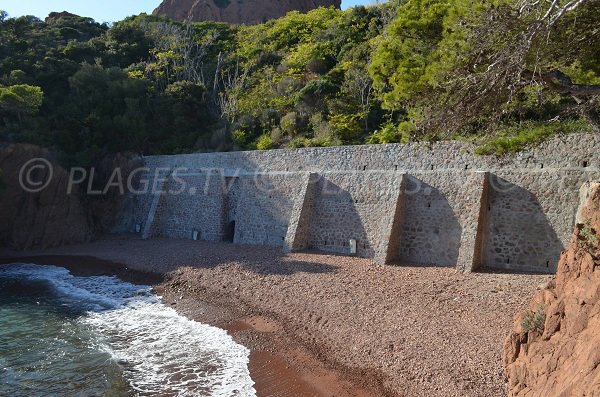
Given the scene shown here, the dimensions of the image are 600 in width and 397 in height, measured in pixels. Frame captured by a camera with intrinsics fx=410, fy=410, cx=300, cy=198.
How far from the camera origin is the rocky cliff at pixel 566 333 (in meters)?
4.06

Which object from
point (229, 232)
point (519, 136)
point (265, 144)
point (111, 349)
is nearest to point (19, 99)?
point (265, 144)

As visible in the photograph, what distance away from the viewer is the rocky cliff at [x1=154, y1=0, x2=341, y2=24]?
5063 cm

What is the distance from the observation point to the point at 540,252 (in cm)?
1098

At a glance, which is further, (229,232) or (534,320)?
(229,232)

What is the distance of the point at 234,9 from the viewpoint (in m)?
52.6

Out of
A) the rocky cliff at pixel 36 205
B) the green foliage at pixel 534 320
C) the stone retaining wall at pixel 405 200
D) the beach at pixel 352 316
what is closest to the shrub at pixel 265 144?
the stone retaining wall at pixel 405 200

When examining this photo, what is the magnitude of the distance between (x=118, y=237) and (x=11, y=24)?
2564 cm

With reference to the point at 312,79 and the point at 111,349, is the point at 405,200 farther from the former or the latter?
the point at 312,79

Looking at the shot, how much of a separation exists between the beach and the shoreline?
0.03m

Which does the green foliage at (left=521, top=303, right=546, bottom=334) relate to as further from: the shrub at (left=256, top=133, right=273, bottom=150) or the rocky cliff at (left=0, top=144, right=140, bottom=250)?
the rocky cliff at (left=0, top=144, right=140, bottom=250)

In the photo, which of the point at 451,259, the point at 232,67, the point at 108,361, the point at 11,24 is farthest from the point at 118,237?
the point at 11,24

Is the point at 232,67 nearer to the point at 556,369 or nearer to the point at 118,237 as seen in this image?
the point at 118,237

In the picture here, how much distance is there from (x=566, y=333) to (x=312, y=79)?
2774cm

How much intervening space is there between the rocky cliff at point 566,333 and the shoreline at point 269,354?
7.80 ft
